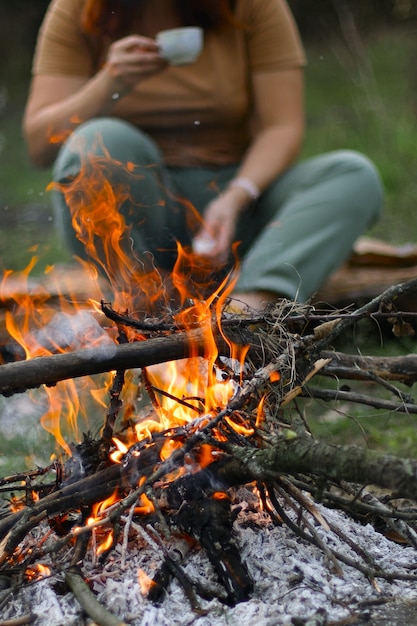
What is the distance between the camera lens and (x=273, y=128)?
9.72 ft

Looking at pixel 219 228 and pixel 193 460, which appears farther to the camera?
pixel 219 228

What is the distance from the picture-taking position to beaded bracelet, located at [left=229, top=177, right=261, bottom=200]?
9.19 feet

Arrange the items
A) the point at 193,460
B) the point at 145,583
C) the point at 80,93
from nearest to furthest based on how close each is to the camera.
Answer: the point at 145,583, the point at 193,460, the point at 80,93

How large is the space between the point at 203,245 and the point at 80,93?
731 mm

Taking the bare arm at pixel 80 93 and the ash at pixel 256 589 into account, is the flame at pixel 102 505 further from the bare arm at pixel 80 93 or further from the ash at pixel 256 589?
the bare arm at pixel 80 93

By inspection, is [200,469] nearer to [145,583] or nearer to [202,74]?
[145,583]

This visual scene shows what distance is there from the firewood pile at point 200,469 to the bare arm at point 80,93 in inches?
52.6

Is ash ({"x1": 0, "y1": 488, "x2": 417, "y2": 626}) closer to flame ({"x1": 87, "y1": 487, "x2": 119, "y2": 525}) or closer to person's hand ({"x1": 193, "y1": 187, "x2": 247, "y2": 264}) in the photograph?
flame ({"x1": 87, "y1": 487, "x2": 119, "y2": 525})

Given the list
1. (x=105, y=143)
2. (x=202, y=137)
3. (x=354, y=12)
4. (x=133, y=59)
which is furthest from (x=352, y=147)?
(x=133, y=59)

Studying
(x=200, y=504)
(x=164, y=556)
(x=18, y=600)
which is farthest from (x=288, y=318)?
(x=18, y=600)

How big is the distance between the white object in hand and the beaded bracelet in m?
0.29

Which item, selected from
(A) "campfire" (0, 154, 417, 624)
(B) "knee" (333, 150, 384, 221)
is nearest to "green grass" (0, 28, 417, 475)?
(B) "knee" (333, 150, 384, 221)

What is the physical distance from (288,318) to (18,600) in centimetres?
74

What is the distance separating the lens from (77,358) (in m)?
1.45
